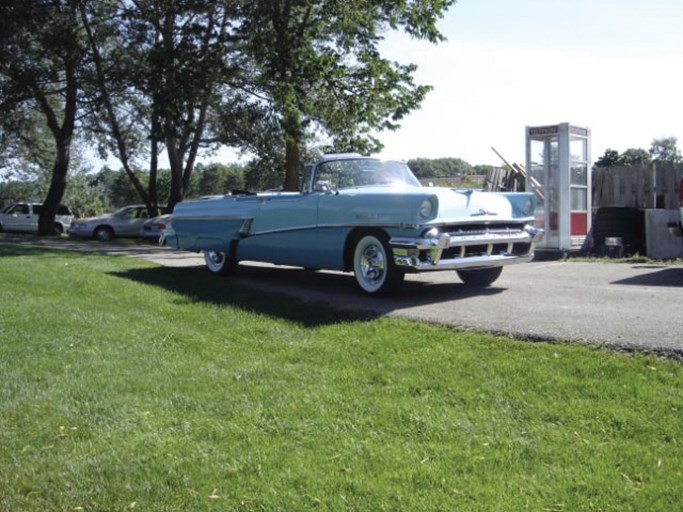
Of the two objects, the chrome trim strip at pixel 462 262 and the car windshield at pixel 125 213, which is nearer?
the chrome trim strip at pixel 462 262

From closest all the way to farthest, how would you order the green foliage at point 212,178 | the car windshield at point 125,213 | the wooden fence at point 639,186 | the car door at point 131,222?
the wooden fence at point 639,186, the car door at point 131,222, the car windshield at point 125,213, the green foliage at point 212,178

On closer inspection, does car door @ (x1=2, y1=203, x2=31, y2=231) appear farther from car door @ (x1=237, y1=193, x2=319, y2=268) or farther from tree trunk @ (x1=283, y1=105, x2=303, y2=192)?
A: car door @ (x1=237, y1=193, x2=319, y2=268)

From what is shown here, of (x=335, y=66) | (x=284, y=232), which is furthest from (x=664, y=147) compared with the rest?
(x=284, y=232)

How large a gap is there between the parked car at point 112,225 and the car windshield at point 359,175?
22.2m

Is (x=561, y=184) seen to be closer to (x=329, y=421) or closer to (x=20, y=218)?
(x=329, y=421)

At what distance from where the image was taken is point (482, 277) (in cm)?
930

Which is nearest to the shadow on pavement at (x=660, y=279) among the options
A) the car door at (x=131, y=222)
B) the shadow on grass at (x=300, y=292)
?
the shadow on grass at (x=300, y=292)

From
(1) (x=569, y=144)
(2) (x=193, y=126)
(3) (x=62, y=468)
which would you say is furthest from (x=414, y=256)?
(2) (x=193, y=126)

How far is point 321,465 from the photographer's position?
367 cm

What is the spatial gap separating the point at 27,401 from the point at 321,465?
226 cm

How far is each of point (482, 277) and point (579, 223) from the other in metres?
5.83

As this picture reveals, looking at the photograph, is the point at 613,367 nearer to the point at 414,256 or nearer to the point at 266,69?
the point at 414,256

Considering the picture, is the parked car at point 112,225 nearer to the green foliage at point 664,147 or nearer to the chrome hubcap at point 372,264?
the chrome hubcap at point 372,264

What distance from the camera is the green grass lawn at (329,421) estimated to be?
3.39 m
